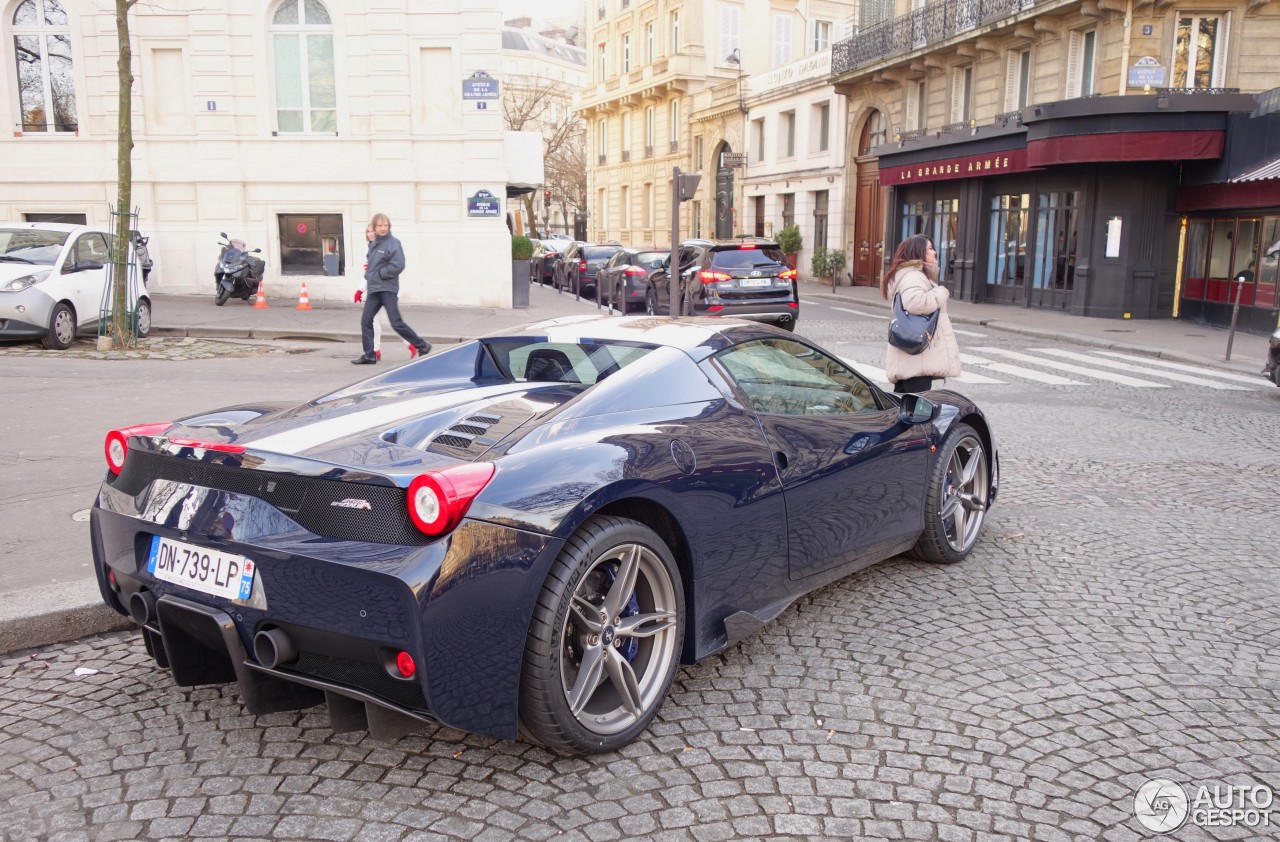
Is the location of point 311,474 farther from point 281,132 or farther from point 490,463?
point 281,132

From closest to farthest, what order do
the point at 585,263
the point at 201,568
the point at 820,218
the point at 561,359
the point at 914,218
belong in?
the point at 201,568 → the point at 561,359 → the point at 585,263 → the point at 914,218 → the point at 820,218

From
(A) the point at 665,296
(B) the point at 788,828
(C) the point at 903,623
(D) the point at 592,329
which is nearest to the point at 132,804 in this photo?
(B) the point at 788,828

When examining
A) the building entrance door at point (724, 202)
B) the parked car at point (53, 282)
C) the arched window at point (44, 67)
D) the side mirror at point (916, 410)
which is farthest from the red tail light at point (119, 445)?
the building entrance door at point (724, 202)

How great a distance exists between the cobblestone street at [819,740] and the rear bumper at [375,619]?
0.94 feet

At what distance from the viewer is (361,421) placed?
3.62 metres

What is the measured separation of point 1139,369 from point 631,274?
11.0 m

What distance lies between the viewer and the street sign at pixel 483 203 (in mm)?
21453

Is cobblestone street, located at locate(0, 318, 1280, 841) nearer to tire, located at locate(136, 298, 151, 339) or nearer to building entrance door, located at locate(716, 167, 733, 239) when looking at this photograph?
tire, located at locate(136, 298, 151, 339)

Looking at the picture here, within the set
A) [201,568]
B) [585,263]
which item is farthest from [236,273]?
[201,568]

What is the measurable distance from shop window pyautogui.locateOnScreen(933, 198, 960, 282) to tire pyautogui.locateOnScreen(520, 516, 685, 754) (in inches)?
1037

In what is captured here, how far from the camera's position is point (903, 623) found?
15.1 ft

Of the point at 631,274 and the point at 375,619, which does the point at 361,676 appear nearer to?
the point at 375,619

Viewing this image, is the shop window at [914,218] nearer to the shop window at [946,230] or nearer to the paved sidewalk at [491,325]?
the shop window at [946,230]

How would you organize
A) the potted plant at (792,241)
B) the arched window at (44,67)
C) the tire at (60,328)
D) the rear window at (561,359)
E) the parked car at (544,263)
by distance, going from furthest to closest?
the potted plant at (792,241), the parked car at (544,263), the arched window at (44,67), the tire at (60,328), the rear window at (561,359)
